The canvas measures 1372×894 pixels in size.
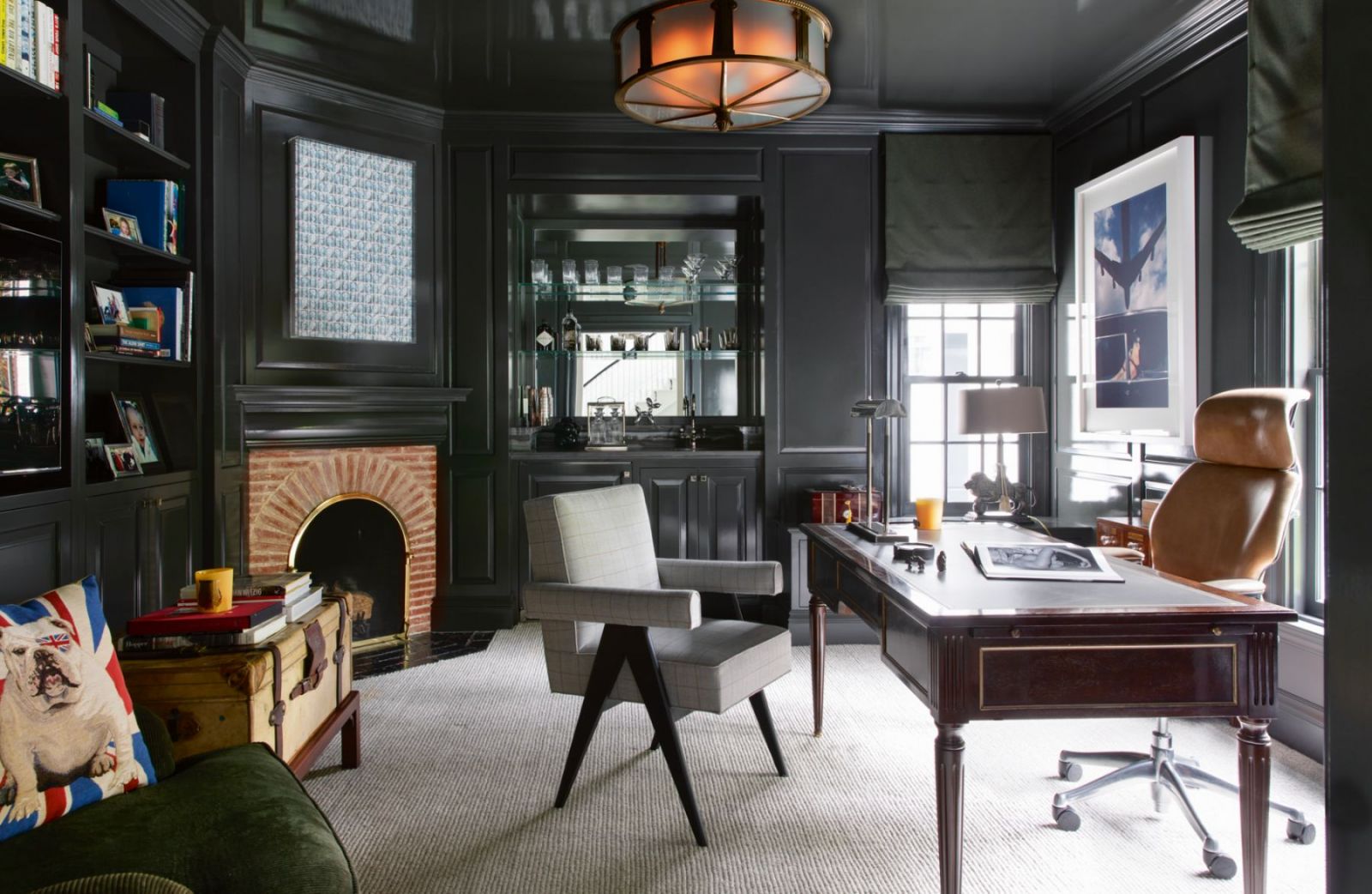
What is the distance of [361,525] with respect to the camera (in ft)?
16.2

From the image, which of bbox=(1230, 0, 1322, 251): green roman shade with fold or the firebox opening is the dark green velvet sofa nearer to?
the firebox opening

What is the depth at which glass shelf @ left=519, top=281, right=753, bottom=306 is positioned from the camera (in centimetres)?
560

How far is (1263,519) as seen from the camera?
278cm

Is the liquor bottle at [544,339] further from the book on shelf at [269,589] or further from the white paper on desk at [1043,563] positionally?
the white paper on desk at [1043,563]

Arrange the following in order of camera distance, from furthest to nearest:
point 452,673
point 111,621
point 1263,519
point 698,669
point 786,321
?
point 786,321 < point 452,673 < point 111,621 < point 1263,519 < point 698,669

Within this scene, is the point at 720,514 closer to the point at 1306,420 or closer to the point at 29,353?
the point at 1306,420

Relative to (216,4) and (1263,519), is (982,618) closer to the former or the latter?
(1263,519)

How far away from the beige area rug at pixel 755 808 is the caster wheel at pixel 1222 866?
27 mm

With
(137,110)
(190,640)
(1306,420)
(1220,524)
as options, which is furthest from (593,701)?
(137,110)

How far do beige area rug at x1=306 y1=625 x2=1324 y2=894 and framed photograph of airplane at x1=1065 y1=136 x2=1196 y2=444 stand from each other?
1.56 meters

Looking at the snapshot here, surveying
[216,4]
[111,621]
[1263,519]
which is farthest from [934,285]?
[111,621]

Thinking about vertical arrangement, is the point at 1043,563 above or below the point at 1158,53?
below

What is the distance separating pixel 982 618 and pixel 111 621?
3.19m

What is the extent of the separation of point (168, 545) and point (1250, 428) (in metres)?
4.21
